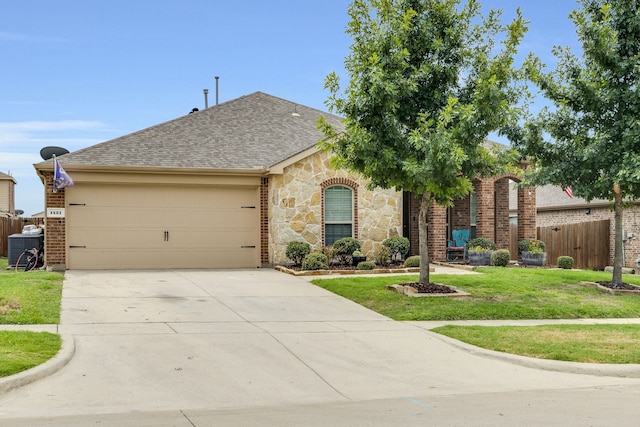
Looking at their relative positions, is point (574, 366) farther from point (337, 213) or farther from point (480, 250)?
point (480, 250)

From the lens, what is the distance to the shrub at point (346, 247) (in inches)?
760

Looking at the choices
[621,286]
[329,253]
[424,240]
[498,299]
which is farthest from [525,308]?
[329,253]

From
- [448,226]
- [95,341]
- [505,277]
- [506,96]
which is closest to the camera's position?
[95,341]

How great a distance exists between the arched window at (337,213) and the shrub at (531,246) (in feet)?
20.2

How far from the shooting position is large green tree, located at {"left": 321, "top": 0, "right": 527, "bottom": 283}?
504 inches

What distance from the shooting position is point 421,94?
14.2 m

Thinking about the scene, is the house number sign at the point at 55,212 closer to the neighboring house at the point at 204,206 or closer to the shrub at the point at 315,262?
the neighboring house at the point at 204,206

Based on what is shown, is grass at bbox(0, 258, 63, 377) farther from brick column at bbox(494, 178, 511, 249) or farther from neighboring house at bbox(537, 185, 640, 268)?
neighboring house at bbox(537, 185, 640, 268)

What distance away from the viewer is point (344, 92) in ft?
45.1

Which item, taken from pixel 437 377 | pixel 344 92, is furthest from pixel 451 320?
pixel 344 92

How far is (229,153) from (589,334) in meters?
12.8

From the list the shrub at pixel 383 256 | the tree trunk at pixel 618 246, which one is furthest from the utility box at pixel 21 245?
the tree trunk at pixel 618 246

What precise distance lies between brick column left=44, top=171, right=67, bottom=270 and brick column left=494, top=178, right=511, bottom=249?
1415 centimetres

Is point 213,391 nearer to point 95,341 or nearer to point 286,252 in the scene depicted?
point 95,341
